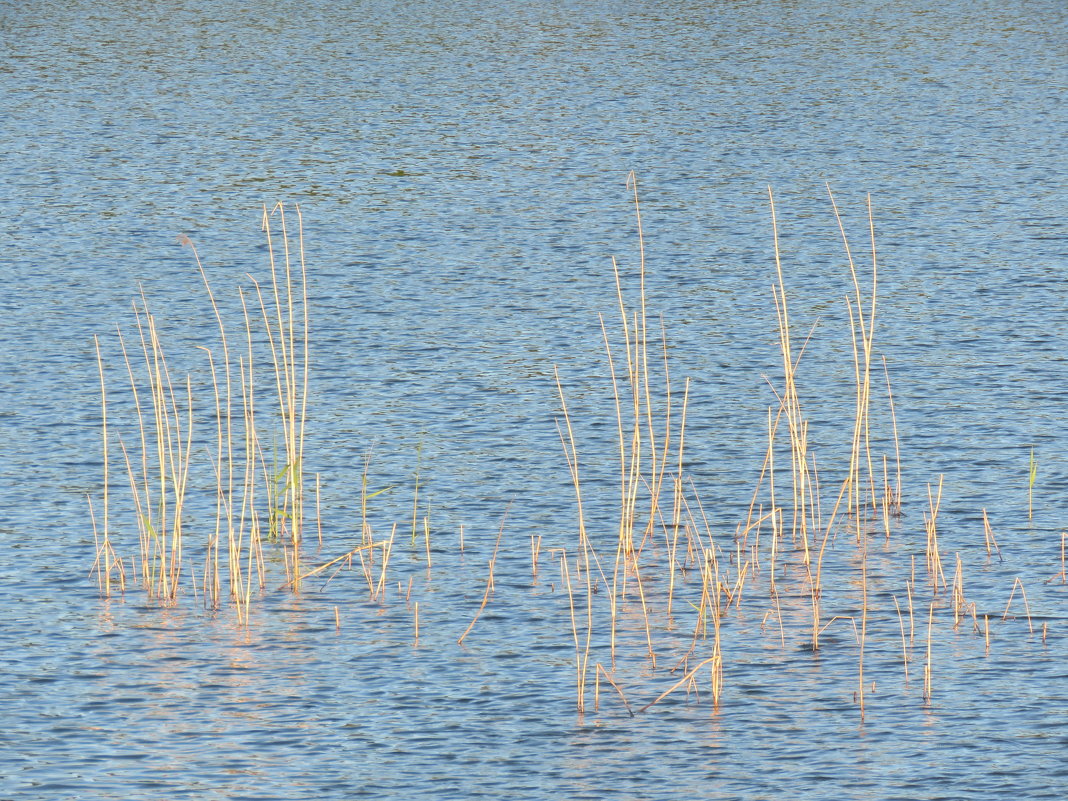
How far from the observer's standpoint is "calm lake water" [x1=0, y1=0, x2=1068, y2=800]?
10008mm

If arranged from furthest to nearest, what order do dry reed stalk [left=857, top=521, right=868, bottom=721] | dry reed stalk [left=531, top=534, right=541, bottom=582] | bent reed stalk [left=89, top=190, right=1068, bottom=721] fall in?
dry reed stalk [left=531, top=534, right=541, bottom=582]
bent reed stalk [left=89, top=190, right=1068, bottom=721]
dry reed stalk [left=857, top=521, right=868, bottom=721]

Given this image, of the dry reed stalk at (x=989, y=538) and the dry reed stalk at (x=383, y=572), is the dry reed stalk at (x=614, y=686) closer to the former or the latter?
the dry reed stalk at (x=383, y=572)

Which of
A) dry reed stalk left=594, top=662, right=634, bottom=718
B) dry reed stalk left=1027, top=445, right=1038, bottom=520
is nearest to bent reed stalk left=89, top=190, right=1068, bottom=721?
dry reed stalk left=594, top=662, right=634, bottom=718

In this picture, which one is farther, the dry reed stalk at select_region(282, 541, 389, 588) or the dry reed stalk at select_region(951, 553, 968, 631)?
the dry reed stalk at select_region(282, 541, 389, 588)

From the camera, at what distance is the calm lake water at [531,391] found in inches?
394

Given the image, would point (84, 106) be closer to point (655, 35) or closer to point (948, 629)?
point (655, 35)

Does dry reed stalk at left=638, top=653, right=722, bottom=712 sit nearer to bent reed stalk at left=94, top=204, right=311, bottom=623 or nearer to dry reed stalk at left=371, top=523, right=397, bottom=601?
dry reed stalk at left=371, top=523, right=397, bottom=601

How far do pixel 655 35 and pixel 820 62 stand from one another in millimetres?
4246

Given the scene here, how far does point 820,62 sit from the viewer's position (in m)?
35.1

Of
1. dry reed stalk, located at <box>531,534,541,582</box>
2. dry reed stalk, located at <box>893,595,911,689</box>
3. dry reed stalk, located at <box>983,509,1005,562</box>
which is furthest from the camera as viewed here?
dry reed stalk, located at <box>983,509,1005,562</box>

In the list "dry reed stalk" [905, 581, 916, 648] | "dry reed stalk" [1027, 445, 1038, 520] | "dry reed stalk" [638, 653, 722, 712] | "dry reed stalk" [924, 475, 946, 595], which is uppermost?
"dry reed stalk" [1027, 445, 1038, 520]

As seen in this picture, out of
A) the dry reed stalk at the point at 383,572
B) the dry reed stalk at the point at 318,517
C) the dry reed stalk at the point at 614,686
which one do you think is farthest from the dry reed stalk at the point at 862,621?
the dry reed stalk at the point at 318,517

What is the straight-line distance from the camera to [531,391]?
16.6 metres

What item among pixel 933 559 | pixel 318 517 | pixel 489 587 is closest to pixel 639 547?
pixel 489 587
